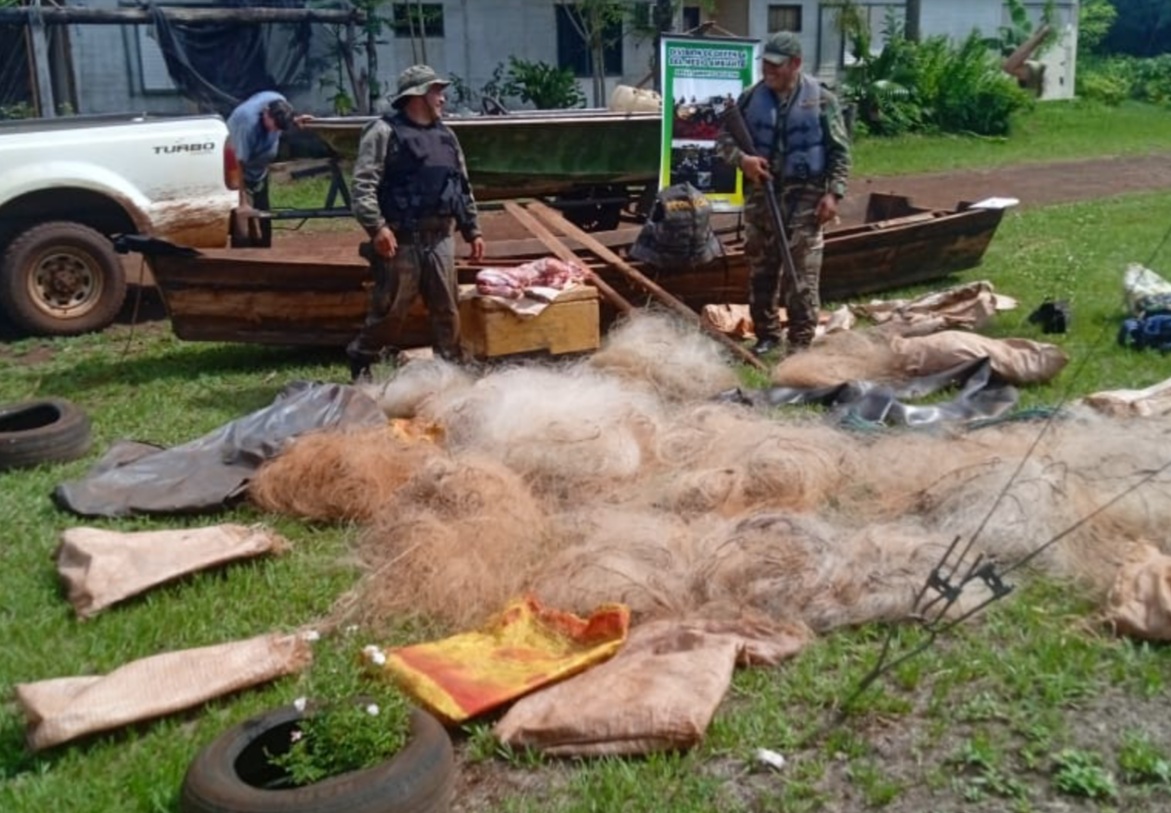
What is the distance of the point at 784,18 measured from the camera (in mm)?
28000

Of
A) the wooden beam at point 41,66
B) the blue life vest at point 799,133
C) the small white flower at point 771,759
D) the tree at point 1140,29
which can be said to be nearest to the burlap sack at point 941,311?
the blue life vest at point 799,133

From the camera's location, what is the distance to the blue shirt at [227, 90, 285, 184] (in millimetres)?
13523

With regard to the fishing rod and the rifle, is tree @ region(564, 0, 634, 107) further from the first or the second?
the fishing rod

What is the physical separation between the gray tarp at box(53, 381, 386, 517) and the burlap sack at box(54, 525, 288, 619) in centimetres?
49

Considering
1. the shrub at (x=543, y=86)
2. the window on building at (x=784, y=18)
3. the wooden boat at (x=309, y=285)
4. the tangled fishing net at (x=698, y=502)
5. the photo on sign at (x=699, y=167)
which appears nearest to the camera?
the tangled fishing net at (x=698, y=502)

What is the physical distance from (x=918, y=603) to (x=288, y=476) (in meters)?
2.89

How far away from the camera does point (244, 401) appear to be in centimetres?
820

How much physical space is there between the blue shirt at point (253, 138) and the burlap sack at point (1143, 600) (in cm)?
1059

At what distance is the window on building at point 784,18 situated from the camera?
2781cm

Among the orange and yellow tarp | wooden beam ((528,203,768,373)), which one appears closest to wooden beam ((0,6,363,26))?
wooden beam ((528,203,768,373))

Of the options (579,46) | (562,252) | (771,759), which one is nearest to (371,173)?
(562,252)

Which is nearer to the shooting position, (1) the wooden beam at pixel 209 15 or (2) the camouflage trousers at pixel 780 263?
(2) the camouflage trousers at pixel 780 263

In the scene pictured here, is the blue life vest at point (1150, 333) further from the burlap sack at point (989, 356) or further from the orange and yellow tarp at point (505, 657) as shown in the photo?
the orange and yellow tarp at point (505, 657)

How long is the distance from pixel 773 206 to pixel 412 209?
238 centimetres
